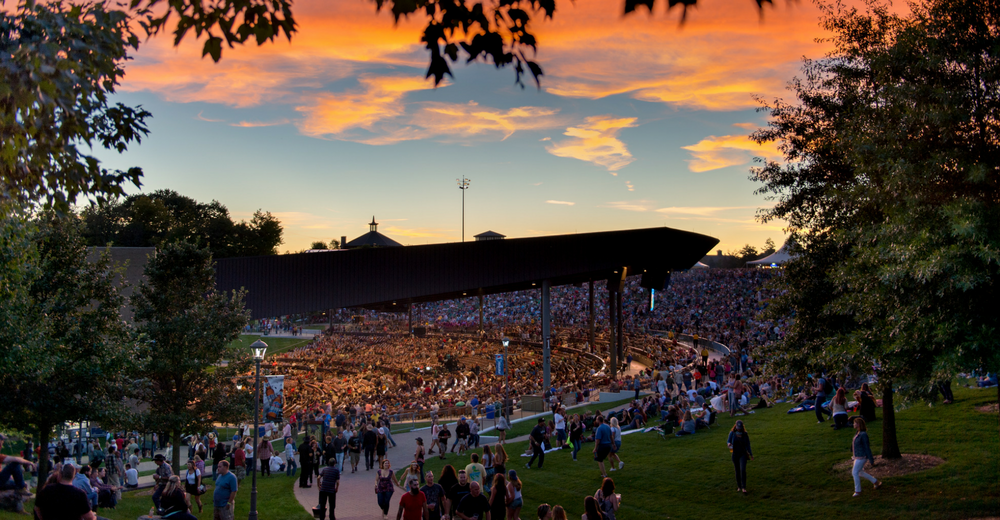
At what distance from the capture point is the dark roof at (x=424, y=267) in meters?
30.1

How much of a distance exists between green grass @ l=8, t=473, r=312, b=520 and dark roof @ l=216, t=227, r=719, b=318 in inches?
515

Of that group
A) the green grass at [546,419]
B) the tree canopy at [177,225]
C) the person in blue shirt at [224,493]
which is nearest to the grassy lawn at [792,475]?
the green grass at [546,419]

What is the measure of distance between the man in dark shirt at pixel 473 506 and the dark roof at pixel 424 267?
→ 2018 centimetres

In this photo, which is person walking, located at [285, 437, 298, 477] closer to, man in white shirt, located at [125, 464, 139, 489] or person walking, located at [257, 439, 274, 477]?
person walking, located at [257, 439, 274, 477]

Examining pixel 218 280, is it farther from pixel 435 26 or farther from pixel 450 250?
pixel 435 26

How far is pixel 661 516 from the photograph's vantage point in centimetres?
1252

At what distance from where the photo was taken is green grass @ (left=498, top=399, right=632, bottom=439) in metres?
23.8

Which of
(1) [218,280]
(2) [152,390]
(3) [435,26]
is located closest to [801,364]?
(3) [435,26]

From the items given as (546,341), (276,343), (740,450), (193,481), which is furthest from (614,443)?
(276,343)

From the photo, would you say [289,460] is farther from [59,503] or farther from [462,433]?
[59,503]

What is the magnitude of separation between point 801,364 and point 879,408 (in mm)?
7709

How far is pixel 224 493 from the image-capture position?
11422 mm

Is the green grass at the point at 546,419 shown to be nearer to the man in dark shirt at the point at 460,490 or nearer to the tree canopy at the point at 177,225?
the man in dark shirt at the point at 460,490

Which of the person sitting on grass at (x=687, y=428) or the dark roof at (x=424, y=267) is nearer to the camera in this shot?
the person sitting on grass at (x=687, y=428)
